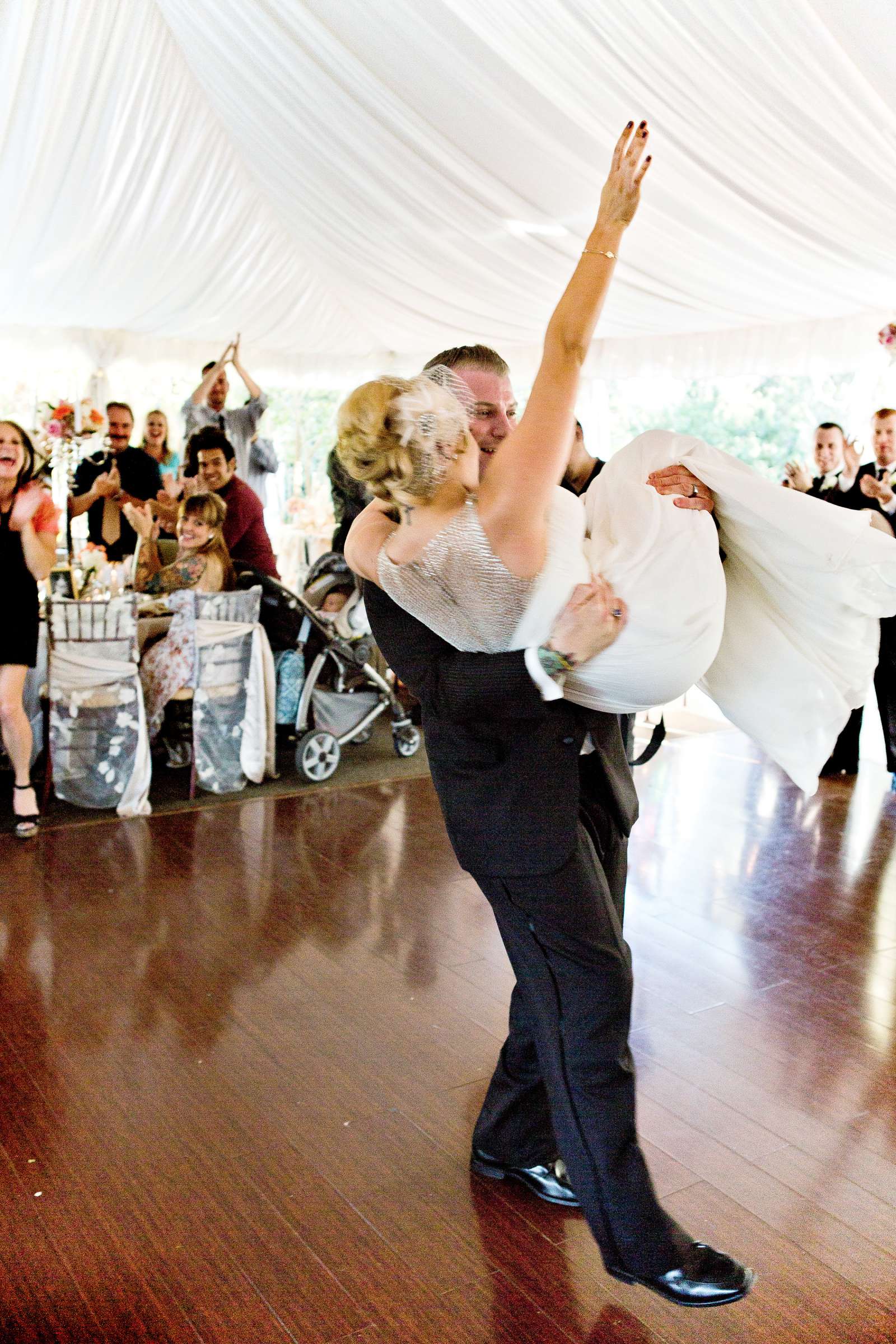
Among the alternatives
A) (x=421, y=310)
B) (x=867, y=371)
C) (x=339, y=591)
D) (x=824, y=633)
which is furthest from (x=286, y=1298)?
(x=421, y=310)

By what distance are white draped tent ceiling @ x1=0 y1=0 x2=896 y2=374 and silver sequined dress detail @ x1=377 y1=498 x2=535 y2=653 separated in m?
3.33

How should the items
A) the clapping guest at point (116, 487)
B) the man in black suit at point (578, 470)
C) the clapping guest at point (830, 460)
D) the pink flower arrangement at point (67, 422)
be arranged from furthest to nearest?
the clapping guest at point (116, 487) → the clapping guest at point (830, 460) → the pink flower arrangement at point (67, 422) → the man in black suit at point (578, 470)

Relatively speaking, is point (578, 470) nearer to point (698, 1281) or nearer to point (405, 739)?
point (698, 1281)

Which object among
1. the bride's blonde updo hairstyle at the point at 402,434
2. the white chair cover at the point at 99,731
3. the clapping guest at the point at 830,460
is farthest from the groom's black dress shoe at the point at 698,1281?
the clapping guest at the point at 830,460

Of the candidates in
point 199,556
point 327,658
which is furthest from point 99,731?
point 327,658

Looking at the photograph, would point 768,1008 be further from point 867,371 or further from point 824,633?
point 867,371

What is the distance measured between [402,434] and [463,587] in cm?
22

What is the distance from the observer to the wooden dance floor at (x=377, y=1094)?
6.16 feet

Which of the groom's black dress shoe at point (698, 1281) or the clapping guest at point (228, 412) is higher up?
the clapping guest at point (228, 412)

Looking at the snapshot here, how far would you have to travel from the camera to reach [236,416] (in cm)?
738

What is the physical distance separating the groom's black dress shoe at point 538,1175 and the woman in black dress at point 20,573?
2.66 metres

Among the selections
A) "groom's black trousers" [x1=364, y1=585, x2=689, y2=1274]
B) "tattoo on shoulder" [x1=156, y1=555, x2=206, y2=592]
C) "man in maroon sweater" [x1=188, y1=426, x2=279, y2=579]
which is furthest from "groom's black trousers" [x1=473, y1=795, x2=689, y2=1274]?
"man in maroon sweater" [x1=188, y1=426, x2=279, y2=579]

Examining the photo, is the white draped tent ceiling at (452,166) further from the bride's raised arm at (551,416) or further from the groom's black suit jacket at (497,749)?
the groom's black suit jacket at (497,749)

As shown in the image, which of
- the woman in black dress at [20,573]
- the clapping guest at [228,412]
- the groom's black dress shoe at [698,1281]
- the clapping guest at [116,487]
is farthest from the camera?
the clapping guest at [228,412]
